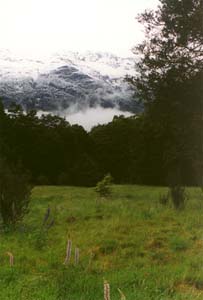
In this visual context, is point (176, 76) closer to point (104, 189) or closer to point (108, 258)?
point (104, 189)

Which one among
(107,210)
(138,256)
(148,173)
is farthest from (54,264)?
(148,173)

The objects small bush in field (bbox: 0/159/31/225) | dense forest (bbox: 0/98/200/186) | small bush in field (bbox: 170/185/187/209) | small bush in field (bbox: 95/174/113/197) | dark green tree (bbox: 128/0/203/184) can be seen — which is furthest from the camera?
dense forest (bbox: 0/98/200/186)

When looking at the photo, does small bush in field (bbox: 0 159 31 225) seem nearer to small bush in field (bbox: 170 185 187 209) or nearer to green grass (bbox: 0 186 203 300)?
green grass (bbox: 0 186 203 300)

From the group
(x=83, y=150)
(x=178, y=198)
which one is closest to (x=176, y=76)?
(x=178, y=198)

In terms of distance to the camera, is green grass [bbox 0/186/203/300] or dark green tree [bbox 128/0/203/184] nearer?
green grass [bbox 0/186/203/300]

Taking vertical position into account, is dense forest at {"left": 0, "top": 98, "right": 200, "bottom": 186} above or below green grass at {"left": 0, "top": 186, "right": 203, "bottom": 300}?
above

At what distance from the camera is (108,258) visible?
9695 mm

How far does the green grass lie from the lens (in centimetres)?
700

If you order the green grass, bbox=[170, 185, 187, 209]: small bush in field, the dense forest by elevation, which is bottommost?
the green grass

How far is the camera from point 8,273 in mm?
7977

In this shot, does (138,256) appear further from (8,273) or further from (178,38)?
(178,38)

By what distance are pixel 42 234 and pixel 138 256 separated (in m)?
2.85

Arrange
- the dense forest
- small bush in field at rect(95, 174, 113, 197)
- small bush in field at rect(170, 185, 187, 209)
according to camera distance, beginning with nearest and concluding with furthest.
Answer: small bush in field at rect(170, 185, 187, 209) → small bush in field at rect(95, 174, 113, 197) → the dense forest

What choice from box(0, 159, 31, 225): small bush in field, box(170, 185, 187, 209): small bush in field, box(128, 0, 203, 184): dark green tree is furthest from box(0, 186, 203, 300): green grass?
box(128, 0, 203, 184): dark green tree
